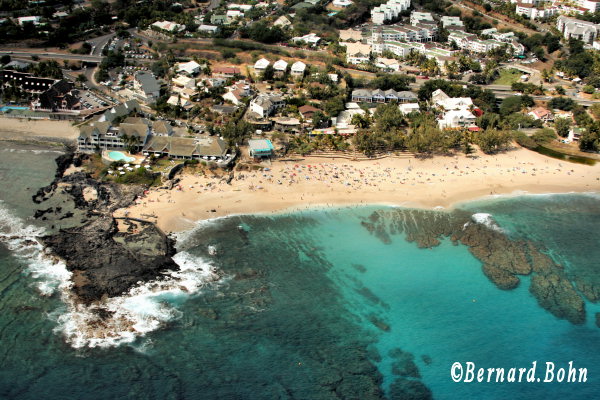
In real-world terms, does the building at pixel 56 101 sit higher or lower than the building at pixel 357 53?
lower

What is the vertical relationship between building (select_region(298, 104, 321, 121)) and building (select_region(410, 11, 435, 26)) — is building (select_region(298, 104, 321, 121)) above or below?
below

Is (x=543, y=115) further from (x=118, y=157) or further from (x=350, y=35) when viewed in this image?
(x=118, y=157)

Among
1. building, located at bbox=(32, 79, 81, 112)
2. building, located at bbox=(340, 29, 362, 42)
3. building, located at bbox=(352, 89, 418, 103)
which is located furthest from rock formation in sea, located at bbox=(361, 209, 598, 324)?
building, located at bbox=(340, 29, 362, 42)

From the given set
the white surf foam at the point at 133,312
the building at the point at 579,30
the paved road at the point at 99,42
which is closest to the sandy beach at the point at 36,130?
the paved road at the point at 99,42

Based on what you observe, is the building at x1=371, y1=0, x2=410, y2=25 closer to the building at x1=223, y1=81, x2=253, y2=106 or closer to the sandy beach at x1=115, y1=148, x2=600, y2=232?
the building at x1=223, y1=81, x2=253, y2=106

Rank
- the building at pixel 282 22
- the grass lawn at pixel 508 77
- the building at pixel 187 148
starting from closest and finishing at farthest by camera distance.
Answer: the building at pixel 187 148 → the grass lawn at pixel 508 77 → the building at pixel 282 22

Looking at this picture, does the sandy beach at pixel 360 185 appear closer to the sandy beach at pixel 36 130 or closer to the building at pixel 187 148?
the building at pixel 187 148
